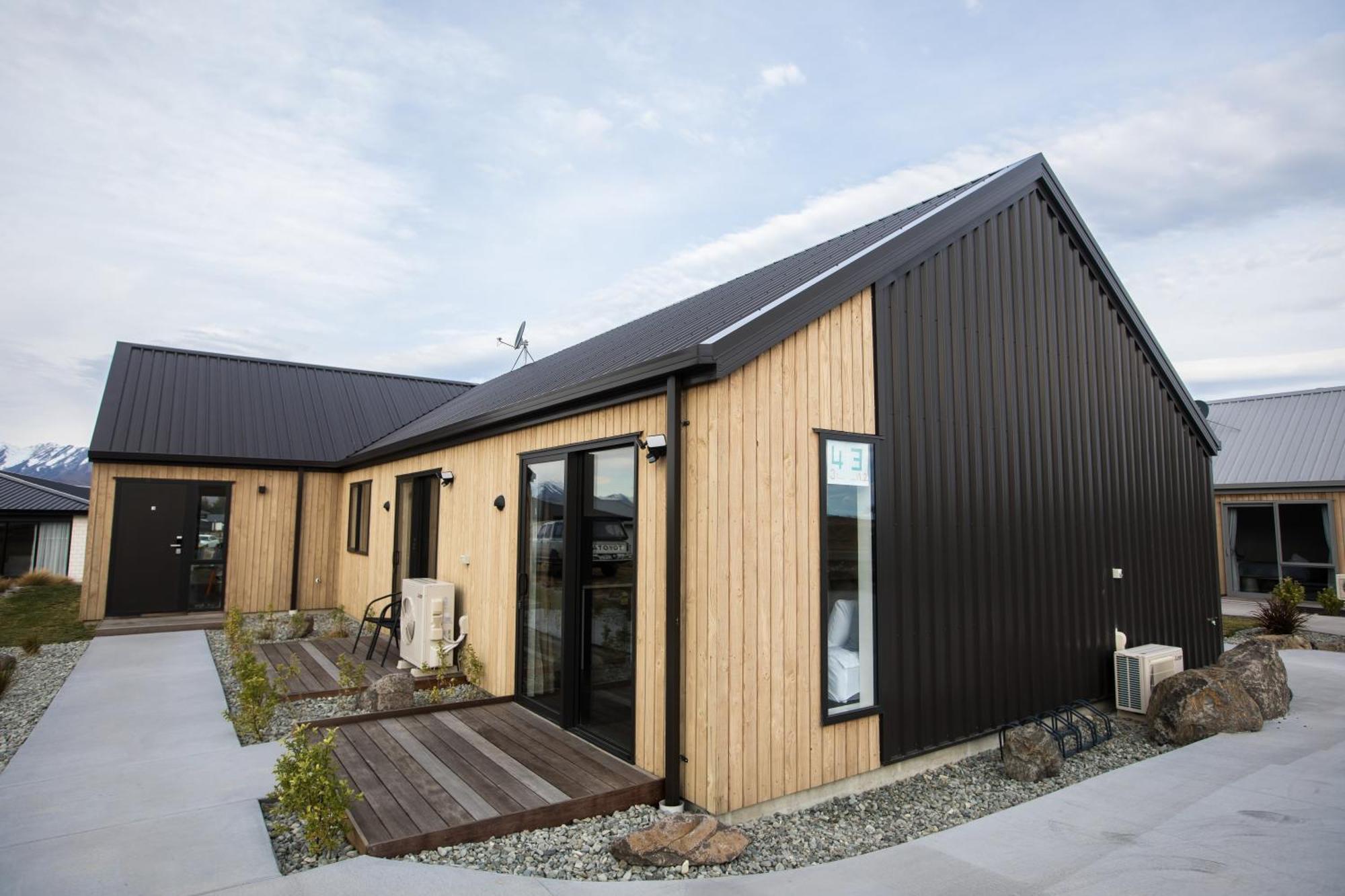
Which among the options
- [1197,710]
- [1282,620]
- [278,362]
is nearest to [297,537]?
[278,362]

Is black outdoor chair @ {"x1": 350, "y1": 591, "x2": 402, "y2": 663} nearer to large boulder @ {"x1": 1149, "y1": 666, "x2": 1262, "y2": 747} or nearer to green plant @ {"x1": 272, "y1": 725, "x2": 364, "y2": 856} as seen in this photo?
green plant @ {"x1": 272, "y1": 725, "x2": 364, "y2": 856}

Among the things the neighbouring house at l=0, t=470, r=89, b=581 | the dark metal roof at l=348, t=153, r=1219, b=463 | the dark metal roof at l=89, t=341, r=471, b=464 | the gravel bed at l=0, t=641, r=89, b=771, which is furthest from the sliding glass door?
the neighbouring house at l=0, t=470, r=89, b=581

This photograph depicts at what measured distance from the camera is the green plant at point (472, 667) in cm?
624

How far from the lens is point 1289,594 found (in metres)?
9.91

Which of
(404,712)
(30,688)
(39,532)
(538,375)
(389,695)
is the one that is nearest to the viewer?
(404,712)

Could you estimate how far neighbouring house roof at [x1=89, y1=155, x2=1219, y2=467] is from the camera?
412cm

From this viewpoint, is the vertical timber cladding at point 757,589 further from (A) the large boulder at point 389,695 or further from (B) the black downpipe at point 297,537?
(B) the black downpipe at point 297,537

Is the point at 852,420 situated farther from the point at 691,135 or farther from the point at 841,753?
the point at 691,135

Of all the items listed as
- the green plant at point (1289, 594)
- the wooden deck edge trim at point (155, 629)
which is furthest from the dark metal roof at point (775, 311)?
the wooden deck edge trim at point (155, 629)

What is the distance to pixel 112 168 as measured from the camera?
945cm

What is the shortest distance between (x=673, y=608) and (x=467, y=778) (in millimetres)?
1583

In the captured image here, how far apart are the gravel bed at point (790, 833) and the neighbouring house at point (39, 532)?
20139mm

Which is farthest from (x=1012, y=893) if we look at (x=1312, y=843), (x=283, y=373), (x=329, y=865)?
(x=283, y=373)

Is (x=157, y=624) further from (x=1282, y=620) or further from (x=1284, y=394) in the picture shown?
(x=1284, y=394)
